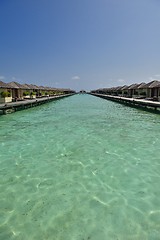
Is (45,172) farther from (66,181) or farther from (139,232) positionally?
(139,232)

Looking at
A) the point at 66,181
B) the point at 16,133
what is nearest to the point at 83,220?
the point at 66,181

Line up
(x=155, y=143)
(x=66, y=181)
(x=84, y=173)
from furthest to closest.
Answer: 1. (x=155, y=143)
2. (x=84, y=173)
3. (x=66, y=181)

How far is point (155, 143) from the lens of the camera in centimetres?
785

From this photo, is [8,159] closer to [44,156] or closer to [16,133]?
[44,156]

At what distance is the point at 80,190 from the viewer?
431 centimetres

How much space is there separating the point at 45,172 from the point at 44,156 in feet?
4.14

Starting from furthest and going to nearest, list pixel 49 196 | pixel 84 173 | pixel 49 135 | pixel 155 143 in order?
pixel 49 135 → pixel 155 143 → pixel 84 173 → pixel 49 196

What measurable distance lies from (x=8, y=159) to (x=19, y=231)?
347cm

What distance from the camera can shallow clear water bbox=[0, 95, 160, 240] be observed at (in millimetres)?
3078

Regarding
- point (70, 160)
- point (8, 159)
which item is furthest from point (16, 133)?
point (70, 160)

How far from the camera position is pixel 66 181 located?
4.70 meters

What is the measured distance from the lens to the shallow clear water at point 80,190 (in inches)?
121

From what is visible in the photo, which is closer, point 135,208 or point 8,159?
point 135,208

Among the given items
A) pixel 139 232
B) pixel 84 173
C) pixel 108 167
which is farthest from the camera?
pixel 108 167
